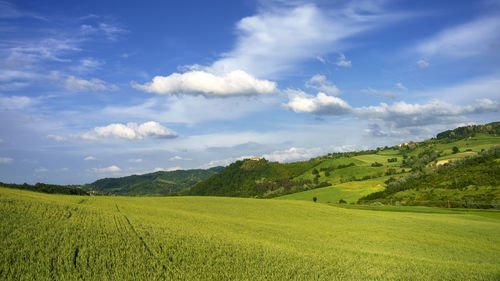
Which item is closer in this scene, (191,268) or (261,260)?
(191,268)

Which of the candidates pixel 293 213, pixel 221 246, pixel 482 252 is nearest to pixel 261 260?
pixel 221 246

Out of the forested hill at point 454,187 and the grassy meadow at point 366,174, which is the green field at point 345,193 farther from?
the forested hill at point 454,187

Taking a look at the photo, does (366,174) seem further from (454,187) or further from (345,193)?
(454,187)

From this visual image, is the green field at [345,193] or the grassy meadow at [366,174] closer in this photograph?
the green field at [345,193]

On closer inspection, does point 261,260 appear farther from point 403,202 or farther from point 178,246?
point 403,202

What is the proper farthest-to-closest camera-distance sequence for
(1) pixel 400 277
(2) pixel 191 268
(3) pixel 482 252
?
(3) pixel 482 252 → (1) pixel 400 277 → (2) pixel 191 268

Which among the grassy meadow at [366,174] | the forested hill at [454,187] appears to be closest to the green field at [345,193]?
the grassy meadow at [366,174]

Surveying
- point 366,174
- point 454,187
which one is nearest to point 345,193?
point 454,187

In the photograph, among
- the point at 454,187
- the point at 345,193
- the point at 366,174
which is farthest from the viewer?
the point at 366,174

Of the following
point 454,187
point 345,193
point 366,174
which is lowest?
point 345,193

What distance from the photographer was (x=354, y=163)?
17300 centimetres

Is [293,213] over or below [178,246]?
below

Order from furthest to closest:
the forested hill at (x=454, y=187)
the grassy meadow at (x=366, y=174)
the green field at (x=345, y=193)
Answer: the grassy meadow at (x=366, y=174) < the green field at (x=345, y=193) < the forested hill at (x=454, y=187)

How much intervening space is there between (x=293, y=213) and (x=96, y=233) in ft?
95.5
